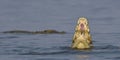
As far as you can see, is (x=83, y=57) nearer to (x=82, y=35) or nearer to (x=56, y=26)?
(x=82, y=35)

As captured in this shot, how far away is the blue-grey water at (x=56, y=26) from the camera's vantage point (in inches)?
1419

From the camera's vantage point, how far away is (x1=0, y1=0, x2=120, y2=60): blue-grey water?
3603cm

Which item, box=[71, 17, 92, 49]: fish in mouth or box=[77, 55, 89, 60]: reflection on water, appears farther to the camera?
box=[71, 17, 92, 49]: fish in mouth

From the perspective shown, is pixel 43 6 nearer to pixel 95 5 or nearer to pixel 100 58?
pixel 95 5

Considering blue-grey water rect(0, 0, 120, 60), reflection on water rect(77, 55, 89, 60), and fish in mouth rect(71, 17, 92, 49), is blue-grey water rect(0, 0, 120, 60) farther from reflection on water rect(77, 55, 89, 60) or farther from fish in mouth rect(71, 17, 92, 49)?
fish in mouth rect(71, 17, 92, 49)

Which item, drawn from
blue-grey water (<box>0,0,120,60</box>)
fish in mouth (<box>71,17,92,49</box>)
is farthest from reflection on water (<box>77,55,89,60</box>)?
fish in mouth (<box>71,17,92,49</box>)

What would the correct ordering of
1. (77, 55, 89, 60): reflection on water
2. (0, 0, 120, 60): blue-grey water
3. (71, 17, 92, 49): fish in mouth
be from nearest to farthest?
1. (77, 55, 89, 60): reflection on water
2. (71, 17, 92, 49): fish in mouth
3. (0, 0, 120, 60): blue-grey water

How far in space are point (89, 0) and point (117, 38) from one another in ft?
112

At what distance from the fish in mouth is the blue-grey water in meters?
0.31

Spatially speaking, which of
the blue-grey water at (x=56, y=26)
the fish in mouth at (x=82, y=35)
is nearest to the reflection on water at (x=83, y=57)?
the blue-grey water at (x=56, y=26)

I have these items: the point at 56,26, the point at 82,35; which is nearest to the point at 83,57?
the point at 82,35

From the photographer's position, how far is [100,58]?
34.4 meters

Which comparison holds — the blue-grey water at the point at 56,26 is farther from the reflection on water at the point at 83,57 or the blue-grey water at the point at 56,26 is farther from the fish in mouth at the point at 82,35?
the fish in mouth at the point at 82,35

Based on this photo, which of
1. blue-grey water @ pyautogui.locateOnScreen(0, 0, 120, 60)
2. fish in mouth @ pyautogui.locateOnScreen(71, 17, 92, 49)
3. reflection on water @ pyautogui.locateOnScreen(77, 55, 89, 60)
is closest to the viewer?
reflection on water @ pyautogui.locateOnScreen(77, 55, 89, 60)
